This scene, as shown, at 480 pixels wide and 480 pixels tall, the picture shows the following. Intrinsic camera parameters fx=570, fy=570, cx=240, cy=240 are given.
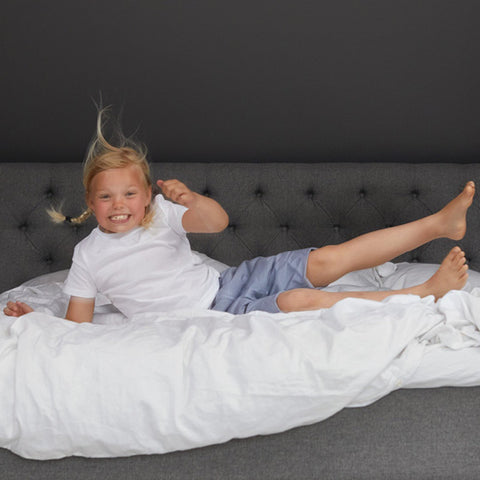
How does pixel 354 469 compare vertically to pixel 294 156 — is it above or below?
below

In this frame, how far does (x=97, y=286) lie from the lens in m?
1.54

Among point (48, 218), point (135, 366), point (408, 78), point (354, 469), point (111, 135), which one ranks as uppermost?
point (408, 78)

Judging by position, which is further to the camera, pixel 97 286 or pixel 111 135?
pixel 111 135

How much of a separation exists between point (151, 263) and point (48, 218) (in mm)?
557

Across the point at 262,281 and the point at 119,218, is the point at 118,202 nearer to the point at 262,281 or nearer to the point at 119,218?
the point at 119,218

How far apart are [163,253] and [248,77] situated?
0.77m

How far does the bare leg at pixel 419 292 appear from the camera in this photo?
4.58ft

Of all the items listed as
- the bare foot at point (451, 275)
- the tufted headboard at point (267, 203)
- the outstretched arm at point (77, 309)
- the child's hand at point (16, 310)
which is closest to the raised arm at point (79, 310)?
the outstretched arm at point (77, 309)

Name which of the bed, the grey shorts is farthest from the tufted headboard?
the bed

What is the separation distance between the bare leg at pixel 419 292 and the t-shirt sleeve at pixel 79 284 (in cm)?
50

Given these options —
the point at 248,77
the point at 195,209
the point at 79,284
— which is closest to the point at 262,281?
the point at 195,209

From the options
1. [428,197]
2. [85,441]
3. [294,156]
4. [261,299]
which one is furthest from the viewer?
[294,156]

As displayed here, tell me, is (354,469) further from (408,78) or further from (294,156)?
(408,78)

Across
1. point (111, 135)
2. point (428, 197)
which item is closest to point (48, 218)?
point (111, 135)
